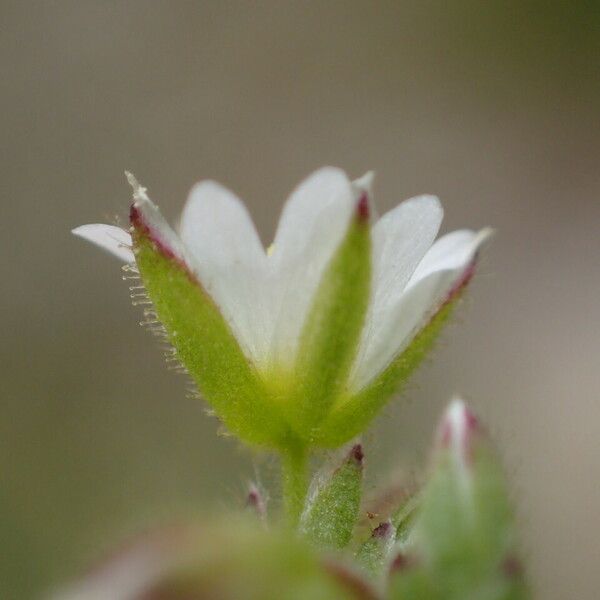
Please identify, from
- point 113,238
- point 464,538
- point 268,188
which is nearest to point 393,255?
point 113,238

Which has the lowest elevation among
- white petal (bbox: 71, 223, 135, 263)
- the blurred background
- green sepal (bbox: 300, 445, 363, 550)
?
green sepal (bbox: 300, 445, 363, 550)

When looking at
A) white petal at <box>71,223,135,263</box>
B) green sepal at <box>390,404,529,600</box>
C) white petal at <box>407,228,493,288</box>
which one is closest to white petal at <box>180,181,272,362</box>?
white petal at <box>71,223,135,263</box>

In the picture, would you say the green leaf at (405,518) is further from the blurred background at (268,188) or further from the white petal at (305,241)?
the blurred background at (268,188)

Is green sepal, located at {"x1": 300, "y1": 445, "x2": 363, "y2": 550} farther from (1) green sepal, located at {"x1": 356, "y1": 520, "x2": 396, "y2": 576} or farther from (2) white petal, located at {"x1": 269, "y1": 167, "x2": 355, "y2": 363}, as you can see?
(2) white petal, located at {"x1": 269, "y1": 167, "x2": 355, "y2": 363}

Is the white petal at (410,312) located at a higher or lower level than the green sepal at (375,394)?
higher

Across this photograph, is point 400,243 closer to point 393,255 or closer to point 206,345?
point 393,255

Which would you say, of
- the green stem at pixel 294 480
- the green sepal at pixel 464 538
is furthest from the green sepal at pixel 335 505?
the green sepal at pixel 464 538
